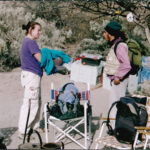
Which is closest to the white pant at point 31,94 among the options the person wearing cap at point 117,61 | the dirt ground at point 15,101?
the dirt ground at point 15,101

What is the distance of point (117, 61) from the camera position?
440 cm

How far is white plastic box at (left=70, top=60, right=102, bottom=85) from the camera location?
824 cm

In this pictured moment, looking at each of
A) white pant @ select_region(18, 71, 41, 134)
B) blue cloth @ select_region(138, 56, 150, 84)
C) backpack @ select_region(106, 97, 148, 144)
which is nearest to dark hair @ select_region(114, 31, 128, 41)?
backpack @ select_region(106, 97, 148, 144)

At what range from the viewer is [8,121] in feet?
18.7

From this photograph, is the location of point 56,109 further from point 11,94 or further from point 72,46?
point 72,46

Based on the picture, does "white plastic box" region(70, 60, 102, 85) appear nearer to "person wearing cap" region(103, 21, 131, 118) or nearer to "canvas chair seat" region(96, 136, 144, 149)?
"person wearing cap" region(103, 21, 131, 118)

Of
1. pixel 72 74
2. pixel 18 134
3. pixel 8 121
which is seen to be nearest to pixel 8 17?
pixel 72 74

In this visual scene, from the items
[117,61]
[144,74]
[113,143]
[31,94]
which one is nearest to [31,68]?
[31,94]

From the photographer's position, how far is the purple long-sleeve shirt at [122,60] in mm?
4254

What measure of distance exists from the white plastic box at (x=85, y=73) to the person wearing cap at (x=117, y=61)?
3.66 metres

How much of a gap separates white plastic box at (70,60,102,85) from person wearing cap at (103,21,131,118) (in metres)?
3.66

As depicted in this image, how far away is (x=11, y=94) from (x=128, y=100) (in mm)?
4161

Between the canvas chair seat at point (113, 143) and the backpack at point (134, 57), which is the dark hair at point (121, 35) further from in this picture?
the canvas chair seat at point (113, 143)

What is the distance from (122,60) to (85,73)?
163 inches
